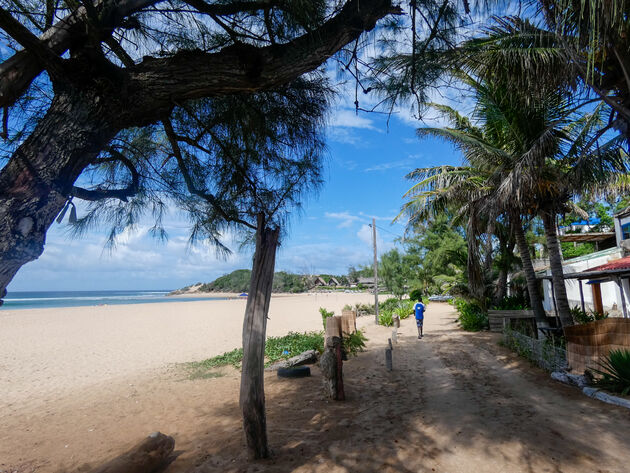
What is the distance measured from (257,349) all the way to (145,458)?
1800 mm

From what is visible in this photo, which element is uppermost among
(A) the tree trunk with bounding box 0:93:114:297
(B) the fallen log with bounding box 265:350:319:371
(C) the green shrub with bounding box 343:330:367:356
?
(A) the tree trunk with bounding box 0:93:114:297

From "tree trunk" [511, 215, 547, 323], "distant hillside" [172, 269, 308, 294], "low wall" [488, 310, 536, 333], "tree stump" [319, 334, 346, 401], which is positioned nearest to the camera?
"tree stump" [319, 334, 346, 401]

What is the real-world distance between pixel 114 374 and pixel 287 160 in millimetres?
9507

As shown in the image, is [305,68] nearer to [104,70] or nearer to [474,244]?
[104,70]

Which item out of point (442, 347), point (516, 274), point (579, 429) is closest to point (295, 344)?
point (442, 347)

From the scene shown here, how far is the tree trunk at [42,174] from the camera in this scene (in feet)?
6.42

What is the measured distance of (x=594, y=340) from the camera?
21.6 ft

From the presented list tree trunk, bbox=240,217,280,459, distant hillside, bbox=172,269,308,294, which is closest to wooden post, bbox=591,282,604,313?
tree trunk, bbox=240,217,280,459

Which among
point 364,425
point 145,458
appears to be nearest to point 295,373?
point 364,425

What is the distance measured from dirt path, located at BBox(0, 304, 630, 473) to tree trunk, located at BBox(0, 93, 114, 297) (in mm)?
3331

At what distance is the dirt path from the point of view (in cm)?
405

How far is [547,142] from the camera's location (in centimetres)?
828

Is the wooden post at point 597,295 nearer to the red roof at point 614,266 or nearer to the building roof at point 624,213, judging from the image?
the building roof at point 624,213

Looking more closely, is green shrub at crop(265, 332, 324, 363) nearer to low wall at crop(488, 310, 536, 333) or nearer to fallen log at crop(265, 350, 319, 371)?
fallen log at crop(265, 350, 319, 371)
